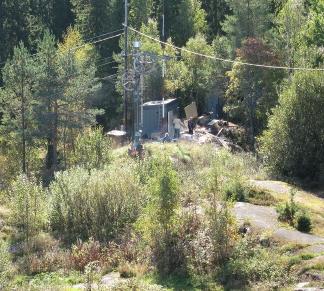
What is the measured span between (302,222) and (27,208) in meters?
8.37

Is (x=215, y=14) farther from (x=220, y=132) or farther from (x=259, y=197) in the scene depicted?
(x=259, y=197)

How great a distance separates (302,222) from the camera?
18.4 meters

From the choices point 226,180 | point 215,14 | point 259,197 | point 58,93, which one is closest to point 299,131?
point 259,197

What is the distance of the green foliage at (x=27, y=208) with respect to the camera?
63.2 feet

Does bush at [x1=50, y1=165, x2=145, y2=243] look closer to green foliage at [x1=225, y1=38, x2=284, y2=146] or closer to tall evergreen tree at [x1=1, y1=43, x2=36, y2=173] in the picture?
tall evergreen tree at [x1=1, y1=43, x2=36, y2=173]

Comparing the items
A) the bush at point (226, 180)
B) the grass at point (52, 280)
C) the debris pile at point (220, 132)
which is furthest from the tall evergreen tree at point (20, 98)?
the grass at point (52, 280)

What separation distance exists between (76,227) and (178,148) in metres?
11.1

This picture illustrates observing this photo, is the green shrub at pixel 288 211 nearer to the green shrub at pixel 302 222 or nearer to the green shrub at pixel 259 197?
the green shrub at pixel 302 222

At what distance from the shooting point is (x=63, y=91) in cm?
3897

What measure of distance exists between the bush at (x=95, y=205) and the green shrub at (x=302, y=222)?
17.2 feet

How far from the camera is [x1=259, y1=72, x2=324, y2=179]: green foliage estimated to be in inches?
973

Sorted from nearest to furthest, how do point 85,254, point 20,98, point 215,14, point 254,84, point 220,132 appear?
point 85,254, point 254,84, point 20,98, point 220,132, point 215,14

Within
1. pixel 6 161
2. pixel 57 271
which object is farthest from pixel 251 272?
pixel 6 161

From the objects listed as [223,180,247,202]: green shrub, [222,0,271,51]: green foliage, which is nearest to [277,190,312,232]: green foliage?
[223,180,247,202]: green shrub
